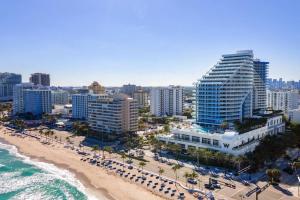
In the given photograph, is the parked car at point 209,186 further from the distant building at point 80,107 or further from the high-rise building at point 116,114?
the distant building at point 80,107

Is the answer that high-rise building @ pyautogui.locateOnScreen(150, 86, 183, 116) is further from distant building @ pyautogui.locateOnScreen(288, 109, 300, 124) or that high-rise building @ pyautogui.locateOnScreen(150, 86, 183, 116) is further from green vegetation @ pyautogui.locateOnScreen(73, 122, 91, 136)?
distant building @ pyautogui.locateOnScreen(288, 109, 300, 124)

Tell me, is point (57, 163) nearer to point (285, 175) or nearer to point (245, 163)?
point (245, 163)

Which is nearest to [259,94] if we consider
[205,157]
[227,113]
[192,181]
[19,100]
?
[227,113]

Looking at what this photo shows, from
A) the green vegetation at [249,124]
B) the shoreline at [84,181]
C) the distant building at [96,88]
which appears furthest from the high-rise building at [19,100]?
the green vegetation at [249,124]

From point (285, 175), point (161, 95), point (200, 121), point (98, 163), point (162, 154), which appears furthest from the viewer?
point (161, 95)

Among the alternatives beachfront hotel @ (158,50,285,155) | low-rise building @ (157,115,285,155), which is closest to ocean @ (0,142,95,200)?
low-rise building @ (157,115,285,155)

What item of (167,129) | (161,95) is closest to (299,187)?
(167,129)
